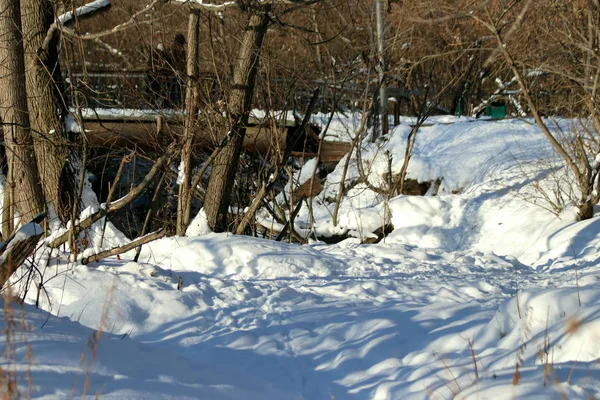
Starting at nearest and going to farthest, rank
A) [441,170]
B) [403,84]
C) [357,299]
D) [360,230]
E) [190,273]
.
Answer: [357,299] < [190,273] < [360,230] < [441,170] < [403,84]

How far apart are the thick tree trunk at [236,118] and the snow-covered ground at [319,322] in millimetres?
1211

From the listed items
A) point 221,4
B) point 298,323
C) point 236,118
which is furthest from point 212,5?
point 298,323

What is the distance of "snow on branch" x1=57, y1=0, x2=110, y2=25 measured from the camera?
7.72 m

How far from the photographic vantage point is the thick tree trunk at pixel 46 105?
816 cm

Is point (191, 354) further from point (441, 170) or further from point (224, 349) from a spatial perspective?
point (441, 170)

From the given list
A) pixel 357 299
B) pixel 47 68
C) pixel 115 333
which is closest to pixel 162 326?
pixel 115 333

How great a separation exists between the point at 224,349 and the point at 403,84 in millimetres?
16178

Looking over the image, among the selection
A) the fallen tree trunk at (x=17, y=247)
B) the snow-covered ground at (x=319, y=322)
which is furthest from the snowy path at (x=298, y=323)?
the fallen tree trunk at (x=17, y=247)

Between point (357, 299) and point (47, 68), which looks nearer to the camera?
point (357, 299)

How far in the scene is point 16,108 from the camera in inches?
333

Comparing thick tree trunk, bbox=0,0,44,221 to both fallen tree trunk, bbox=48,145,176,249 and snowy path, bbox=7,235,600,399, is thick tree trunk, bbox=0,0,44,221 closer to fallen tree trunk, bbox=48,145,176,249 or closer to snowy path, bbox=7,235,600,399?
fallen tree trunk, bbox=48,145,176,249

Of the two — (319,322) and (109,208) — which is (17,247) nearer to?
(319,322)

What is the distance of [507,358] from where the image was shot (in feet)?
12.9

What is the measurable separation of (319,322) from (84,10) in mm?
4945
